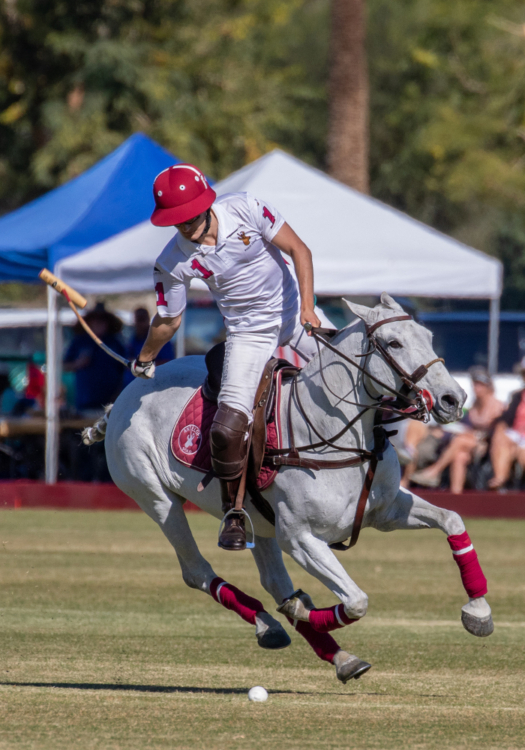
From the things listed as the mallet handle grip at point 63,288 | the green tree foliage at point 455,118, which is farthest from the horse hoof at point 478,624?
the green tree foliage at point 455,118

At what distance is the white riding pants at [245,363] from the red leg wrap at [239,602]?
100cm

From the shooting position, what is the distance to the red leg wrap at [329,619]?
5801mm

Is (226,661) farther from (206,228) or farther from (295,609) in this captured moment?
(206,228)

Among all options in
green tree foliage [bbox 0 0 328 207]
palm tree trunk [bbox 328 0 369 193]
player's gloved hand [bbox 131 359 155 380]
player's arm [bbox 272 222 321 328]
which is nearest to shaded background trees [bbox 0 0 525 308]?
green tree foliage [bbox 0 0 328 207]

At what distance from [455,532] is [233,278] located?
5.44 feet

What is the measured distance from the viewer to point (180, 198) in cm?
596

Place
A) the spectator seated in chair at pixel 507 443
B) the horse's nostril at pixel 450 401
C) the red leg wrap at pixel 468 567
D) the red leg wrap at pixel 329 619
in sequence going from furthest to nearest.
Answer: the spectator seated in chair at pixel 507 443, the red leg wrap at pixel 468 567, the red leg wrap at pixel 329 619, the horse's nostril at pixel 450 401

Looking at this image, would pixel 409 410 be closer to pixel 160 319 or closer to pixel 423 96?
pixel 160 319

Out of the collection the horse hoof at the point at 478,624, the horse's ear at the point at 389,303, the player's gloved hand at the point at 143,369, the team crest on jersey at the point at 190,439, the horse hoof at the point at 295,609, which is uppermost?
the horse's ear at the point at 389,303

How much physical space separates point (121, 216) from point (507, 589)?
8598 millimetres

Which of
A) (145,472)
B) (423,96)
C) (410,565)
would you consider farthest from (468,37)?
(145,472)

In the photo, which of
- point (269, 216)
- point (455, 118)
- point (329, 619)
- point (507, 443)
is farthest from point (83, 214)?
point (455, 118)

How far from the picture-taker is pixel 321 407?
19.7 ft

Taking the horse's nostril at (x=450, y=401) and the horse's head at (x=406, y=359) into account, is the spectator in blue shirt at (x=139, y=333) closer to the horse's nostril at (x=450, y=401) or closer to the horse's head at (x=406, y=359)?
the horse's head at (x=406, y=359)
